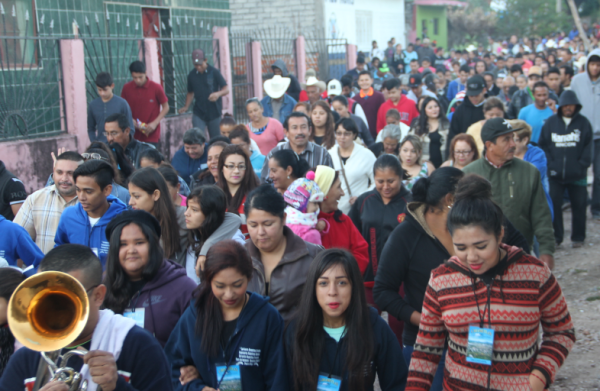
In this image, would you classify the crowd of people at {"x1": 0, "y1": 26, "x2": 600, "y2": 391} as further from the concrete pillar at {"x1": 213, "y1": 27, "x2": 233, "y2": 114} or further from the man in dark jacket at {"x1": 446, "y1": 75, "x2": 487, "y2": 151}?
the concrete pillar at {"x1": 213, "y1": 27, "x2": 233, "y2": 114}

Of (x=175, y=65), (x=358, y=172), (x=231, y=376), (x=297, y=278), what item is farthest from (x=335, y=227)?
(x=175, y=65)

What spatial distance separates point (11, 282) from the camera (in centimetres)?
309

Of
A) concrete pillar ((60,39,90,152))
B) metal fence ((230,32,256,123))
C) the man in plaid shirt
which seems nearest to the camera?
the man in plaid shirt

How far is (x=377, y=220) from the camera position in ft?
17.1

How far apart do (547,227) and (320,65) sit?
15987 millimetres

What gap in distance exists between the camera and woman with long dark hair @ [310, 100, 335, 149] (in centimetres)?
842

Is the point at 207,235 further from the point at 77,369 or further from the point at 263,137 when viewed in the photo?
the point at 263,137

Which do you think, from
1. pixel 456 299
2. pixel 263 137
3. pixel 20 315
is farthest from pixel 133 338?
pixel 263 137

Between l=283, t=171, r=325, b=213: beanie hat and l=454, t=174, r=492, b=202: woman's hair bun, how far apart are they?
1438 mm

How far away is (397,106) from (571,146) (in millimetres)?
3526

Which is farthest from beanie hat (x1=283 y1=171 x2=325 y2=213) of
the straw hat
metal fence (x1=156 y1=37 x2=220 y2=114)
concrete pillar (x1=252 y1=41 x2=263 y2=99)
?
concrete pillar (x1=252 y1=41 x2=263 y2=99)

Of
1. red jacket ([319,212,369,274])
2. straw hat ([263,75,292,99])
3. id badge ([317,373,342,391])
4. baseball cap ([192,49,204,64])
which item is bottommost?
id badge ([317,373,342,391])

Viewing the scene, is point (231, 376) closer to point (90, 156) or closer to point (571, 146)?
point (90, 156)

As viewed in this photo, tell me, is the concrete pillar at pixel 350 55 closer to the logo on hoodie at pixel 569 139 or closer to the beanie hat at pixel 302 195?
the logo on hoodie at pixel 569 139
